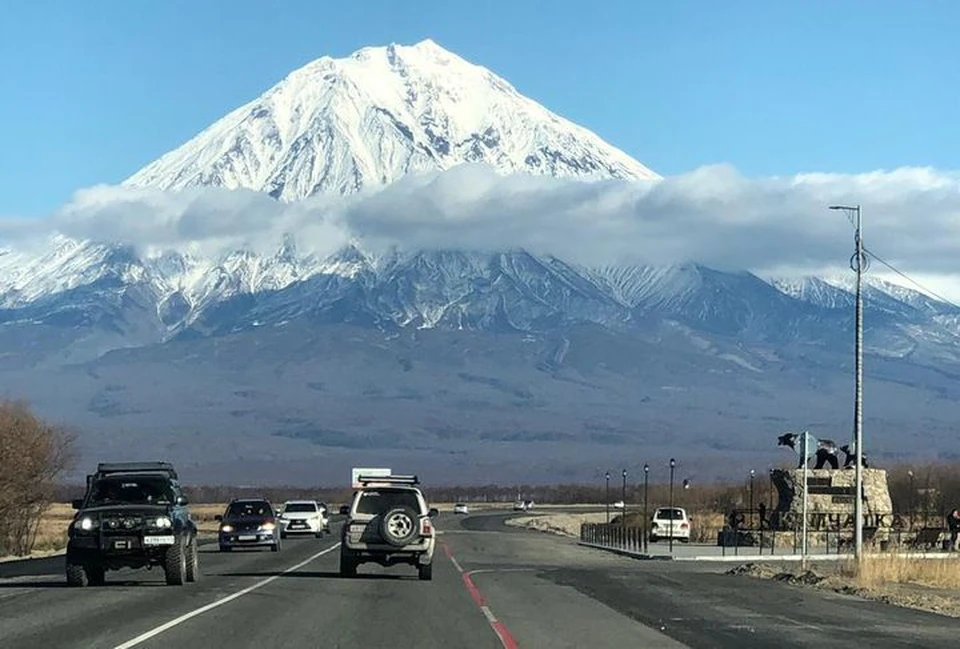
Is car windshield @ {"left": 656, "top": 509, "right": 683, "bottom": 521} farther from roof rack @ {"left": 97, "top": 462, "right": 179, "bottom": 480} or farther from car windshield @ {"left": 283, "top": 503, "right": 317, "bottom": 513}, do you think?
roof rack @ {"left": 97, "top": 462, "right": 179, "bottom": 480}

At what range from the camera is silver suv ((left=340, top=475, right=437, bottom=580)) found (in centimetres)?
3269

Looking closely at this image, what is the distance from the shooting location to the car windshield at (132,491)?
31250 mm

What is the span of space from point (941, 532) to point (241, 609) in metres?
39.8

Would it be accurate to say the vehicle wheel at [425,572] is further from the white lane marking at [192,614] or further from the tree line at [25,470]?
the tree line at [25,470]

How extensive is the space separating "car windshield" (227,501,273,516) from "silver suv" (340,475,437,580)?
16857 millimetres

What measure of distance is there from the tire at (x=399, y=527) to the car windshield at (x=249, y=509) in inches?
742

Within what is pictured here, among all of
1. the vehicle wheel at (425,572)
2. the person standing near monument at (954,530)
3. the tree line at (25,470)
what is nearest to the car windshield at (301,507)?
the tree line at (25,470)

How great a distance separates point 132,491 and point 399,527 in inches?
211

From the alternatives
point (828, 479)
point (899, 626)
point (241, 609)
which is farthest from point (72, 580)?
point (828, 479)

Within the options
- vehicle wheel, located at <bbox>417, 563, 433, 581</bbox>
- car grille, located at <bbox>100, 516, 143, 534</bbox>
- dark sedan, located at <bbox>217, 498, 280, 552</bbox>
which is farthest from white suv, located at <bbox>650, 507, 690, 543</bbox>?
car grille, located at <bbox>100, 516, 143, 534</bbox>

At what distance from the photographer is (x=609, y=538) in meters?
63.9

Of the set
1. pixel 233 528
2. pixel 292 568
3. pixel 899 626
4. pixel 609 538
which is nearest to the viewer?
pixel 899 626

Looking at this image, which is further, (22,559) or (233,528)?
(233,528)

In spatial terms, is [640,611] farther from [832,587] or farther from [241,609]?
[832,587]
